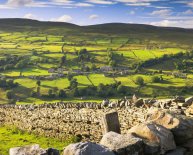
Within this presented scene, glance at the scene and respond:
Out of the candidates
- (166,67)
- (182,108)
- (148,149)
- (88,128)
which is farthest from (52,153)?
(166,67)

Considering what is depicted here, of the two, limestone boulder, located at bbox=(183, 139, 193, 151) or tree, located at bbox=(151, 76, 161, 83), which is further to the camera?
tree, located at bbox=(151, 76, 161, 83)

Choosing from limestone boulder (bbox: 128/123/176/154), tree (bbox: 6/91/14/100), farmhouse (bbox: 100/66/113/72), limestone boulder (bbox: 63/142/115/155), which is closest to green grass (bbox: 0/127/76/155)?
limestone boulder (bbox: 128/123/176/154)

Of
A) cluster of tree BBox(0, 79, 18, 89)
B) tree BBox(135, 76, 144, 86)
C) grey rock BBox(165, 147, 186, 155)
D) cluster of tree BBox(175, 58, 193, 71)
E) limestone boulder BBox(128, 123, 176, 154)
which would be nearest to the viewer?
limestone boulder BBox(128, 123, 176, 154)

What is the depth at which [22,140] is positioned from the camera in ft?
98.9

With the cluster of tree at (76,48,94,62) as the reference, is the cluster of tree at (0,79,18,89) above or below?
below

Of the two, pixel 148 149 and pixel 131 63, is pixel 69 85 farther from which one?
pixel 148 149

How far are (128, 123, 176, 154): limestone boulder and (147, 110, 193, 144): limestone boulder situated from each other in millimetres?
648

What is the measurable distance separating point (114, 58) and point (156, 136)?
570 feet

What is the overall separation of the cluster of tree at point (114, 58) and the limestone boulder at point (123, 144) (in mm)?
158730

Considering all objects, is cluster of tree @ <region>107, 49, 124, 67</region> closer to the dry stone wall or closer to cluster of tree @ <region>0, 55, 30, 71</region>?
cluster of tree @ <region>0, 55, 30, 71</region>

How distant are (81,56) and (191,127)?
16992cm

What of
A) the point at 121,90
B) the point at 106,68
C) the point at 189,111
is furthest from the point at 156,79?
the point at 189,111

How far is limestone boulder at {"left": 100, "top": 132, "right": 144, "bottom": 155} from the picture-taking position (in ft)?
40.8

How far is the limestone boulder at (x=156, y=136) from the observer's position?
543 inches
